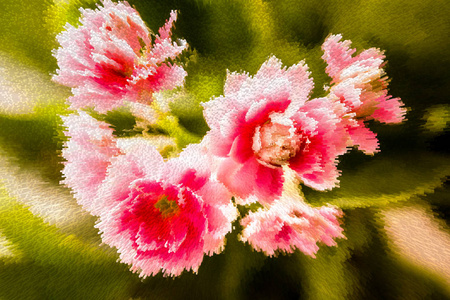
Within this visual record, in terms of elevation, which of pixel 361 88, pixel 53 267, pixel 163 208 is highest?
pixel 361 88

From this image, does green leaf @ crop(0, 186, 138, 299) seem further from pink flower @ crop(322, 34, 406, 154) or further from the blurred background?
pink flower @ crop(322, 34, 406, 154)

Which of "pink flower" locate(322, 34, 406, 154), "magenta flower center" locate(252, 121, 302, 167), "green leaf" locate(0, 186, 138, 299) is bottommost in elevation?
"green leaf" locate(0, 186, 138, 299)

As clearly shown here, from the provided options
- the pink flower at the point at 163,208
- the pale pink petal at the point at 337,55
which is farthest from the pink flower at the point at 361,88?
the pink flower at the point at 163,208

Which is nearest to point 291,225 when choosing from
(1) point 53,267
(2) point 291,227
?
(2) point 291,227

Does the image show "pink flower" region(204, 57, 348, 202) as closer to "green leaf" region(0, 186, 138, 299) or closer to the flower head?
the flower head

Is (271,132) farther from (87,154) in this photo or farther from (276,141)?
(87,154)

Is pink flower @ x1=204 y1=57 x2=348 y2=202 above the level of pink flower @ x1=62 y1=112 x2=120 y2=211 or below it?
above

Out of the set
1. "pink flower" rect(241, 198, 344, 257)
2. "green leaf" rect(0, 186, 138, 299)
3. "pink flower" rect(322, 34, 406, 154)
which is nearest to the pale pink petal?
"pink flower" rect(322, 34, 406, 154)
